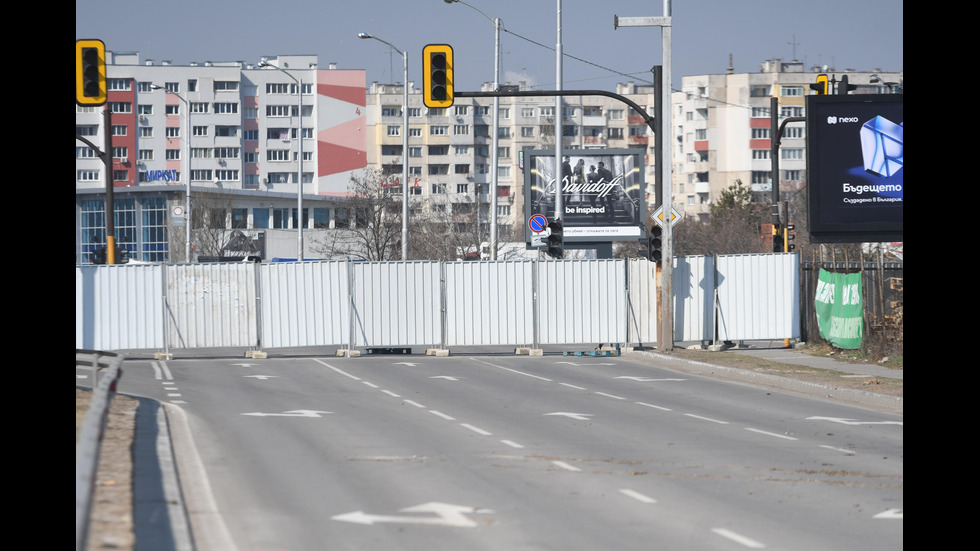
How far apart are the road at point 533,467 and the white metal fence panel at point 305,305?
8991mm

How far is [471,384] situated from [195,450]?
412 inches

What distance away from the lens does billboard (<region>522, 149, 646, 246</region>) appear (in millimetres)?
57656

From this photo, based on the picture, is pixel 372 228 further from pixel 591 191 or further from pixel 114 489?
pixel 114 489

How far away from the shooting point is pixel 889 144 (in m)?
30.5

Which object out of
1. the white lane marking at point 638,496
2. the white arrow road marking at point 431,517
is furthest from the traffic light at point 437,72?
the white arrow road marking at point 431,517

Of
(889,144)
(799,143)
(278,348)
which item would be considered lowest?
(278,348)

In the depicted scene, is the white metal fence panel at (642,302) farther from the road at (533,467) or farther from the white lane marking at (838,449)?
the white lane marking at (838,449)

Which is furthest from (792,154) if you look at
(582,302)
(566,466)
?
(566,466)

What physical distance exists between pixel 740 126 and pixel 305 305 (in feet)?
394

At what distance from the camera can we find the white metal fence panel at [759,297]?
32.9 m

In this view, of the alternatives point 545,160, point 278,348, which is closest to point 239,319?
point 278,348
